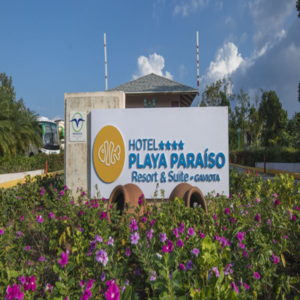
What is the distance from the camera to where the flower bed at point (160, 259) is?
199cm

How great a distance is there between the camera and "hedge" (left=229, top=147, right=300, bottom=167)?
2019 cm

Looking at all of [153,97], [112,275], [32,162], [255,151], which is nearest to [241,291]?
[112,275]

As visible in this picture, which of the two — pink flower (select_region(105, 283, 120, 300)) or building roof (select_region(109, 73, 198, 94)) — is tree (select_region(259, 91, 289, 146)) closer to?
building roof (select_region(109, 73, 198, 94))

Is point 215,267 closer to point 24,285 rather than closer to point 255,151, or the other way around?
point 24,285

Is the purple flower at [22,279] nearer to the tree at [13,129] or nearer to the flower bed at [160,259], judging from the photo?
the flower bed at [160,259]

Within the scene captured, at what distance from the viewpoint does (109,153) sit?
245 inches

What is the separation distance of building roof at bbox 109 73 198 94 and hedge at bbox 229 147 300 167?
939cm

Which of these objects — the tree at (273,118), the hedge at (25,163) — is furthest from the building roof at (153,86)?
the tree at (273,118)

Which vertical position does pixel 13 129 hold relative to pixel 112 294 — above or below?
above

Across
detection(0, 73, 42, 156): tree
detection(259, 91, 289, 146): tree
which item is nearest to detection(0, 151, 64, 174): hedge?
detection(0, 73, 42, 156): tree

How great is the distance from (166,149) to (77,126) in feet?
6.24

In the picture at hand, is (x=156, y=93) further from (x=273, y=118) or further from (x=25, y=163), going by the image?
(x=273, y=118)

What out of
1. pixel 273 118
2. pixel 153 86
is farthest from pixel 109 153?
pixel 273 118

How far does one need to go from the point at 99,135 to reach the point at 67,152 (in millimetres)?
787
